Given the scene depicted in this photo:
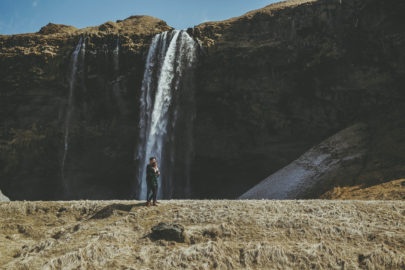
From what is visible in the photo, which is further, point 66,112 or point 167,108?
point 66,112

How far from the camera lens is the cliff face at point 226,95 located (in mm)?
20453

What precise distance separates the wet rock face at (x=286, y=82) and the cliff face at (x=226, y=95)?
0.07 m

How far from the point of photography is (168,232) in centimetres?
838

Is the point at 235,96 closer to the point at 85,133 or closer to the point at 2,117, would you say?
the point at 85,133

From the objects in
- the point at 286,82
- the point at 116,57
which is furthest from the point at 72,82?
the point at 286,82

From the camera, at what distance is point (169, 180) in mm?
24969

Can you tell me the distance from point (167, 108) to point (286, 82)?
906cm

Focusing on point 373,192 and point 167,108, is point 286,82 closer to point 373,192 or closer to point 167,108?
point 167,108

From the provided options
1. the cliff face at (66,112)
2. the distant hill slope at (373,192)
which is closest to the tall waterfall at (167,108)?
the cliff face at (66,112)

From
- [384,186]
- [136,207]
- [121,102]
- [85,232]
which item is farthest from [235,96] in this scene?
[85,232]

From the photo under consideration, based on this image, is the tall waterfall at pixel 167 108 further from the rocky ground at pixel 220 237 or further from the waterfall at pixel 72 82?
the rocky ground at pixel 220 237

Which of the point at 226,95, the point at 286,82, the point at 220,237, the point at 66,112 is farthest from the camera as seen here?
the point at 66,112

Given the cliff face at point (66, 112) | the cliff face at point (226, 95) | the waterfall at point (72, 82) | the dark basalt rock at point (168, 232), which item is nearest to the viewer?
the dark basalt rock at point (168, 232)

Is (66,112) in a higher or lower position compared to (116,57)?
lower
